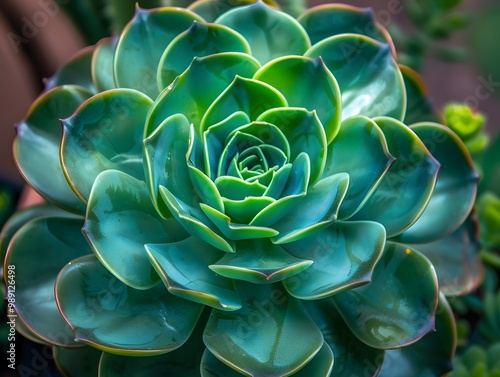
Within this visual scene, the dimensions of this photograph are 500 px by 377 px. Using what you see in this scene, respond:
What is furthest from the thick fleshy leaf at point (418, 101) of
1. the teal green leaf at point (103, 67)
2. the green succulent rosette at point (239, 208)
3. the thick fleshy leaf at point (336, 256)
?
the teal green leaf at point (103, 67)

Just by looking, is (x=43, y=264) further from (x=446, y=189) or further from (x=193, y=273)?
(x=446, y=189)

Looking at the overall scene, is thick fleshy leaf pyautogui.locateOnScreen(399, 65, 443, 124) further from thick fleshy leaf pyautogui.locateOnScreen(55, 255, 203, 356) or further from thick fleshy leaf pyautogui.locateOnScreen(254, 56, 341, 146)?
thick fleshy leaf pyautogui.locateOnScreen(55, 255, 203, 356)

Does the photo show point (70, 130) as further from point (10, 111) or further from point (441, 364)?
point (10, 111)

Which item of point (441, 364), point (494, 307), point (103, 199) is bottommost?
point (494, 307)

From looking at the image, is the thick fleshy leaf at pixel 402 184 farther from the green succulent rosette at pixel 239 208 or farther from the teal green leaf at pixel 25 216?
the teal green leaf at pixel 25 216

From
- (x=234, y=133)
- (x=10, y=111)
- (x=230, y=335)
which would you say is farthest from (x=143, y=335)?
(x=10, y=111)
